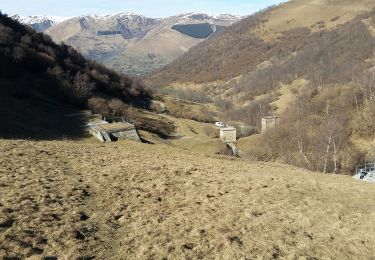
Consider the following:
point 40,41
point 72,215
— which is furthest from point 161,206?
point 40,41

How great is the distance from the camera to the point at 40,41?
4879 inches

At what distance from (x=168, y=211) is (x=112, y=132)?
31.8 m

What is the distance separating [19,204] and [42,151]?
491 inches

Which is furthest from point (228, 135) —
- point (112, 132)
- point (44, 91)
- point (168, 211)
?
point (168, 211)

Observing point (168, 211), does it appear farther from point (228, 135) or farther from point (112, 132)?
point (228, 135)

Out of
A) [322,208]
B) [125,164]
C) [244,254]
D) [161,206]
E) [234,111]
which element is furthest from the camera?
[234,111]

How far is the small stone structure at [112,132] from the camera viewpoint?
48.8m

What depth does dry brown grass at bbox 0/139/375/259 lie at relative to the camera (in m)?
16.0

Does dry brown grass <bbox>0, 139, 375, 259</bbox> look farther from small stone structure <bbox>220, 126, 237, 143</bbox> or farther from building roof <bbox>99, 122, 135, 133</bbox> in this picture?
small stone structure <bbox>220, 126, 237, 143</bbox>

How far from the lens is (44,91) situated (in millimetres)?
79000

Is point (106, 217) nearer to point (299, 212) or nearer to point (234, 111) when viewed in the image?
point (299, 212)

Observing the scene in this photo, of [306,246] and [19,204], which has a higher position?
[19,204]

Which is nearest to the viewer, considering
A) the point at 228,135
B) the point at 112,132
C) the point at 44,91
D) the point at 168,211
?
the point at 168,211

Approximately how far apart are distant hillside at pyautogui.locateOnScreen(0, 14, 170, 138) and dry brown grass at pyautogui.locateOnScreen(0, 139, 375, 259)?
60.1ft
